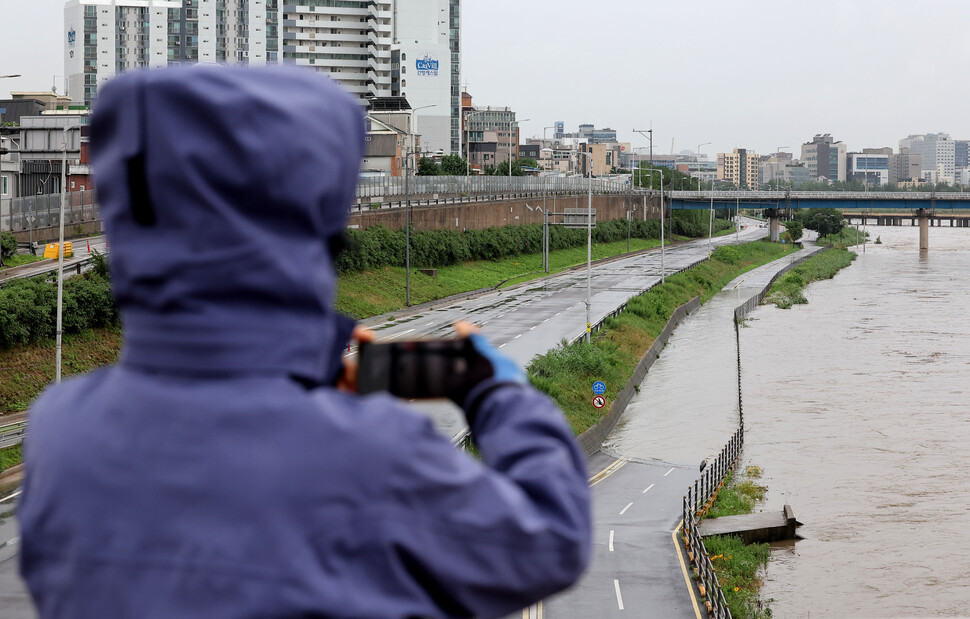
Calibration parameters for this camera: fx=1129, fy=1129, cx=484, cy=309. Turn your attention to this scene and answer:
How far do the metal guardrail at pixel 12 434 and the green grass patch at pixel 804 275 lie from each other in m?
54.5

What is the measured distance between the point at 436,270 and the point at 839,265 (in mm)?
52664

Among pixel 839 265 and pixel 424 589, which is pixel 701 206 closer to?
pixel 839 265

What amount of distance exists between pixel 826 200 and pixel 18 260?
103725mm

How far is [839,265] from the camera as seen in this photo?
349 feet

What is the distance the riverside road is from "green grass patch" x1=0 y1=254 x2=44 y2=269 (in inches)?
555

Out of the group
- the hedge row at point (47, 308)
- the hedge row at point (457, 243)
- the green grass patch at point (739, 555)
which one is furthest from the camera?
the hedge row at point (457, 243)

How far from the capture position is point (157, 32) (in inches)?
5207

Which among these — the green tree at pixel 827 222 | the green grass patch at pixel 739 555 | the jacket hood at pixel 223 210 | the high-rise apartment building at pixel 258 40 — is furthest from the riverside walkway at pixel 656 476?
the green tree at pixel 827 222

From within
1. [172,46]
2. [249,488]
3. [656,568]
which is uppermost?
[172,46]

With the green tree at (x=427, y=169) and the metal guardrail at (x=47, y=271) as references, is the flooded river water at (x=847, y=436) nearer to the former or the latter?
the metal guardrail at (x=47, y=271)

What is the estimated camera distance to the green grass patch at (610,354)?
3769cm

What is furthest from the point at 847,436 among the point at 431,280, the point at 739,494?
the point at 431,280

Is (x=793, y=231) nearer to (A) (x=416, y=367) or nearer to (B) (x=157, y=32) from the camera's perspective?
(B) (x=157, y=32)

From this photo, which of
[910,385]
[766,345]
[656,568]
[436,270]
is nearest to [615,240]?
[436,270]
